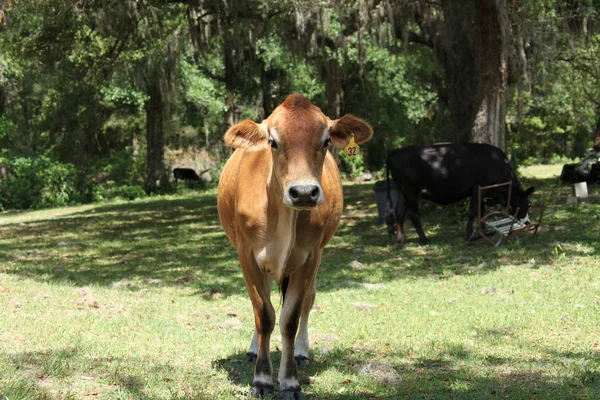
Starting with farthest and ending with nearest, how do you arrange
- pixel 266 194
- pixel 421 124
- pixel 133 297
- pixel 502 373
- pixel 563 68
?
pixel 421 124, pixel 563 68, pixel 133 297, pixel 502 373, pixel 266 194

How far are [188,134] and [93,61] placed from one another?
18.9 metres

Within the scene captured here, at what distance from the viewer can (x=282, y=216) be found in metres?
4.92

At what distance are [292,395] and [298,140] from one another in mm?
1596

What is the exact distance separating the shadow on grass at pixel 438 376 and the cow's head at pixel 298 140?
1399mm

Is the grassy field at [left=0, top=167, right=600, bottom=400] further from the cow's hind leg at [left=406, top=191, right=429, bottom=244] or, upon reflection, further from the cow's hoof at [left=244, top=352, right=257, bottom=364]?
the cow's hind leg at [left=406, top=191, right=429, bottom=244]

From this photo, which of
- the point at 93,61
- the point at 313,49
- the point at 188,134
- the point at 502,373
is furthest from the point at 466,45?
the point at 188,134

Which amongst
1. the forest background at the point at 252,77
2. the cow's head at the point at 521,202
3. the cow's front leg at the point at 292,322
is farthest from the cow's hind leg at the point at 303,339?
the forest background at the point at 252,77

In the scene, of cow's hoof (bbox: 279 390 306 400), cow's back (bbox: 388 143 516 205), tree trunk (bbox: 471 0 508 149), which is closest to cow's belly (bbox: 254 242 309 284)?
cow's hoof (bbox: 279 390 306 400)

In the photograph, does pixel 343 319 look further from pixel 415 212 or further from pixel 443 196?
pixel 443 196

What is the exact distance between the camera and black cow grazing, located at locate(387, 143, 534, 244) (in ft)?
43.4

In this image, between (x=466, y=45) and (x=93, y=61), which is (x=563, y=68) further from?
(x=93, y=61)

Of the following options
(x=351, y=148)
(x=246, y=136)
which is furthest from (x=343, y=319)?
(x=246, y=136)

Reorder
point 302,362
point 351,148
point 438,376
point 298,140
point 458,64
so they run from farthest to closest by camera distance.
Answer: point 458,64 → point 302,362 → point 351,148 → point 438,376 → point 298,140

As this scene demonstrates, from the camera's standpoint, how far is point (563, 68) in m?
25.7
